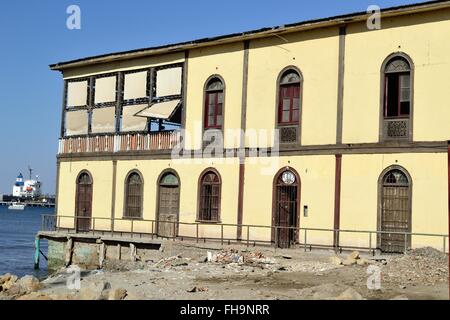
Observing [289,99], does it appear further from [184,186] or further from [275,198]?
[184,186]

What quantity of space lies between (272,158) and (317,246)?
3970mm

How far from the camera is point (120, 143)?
33.4 metres

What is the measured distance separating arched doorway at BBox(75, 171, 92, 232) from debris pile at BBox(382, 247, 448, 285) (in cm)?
1751

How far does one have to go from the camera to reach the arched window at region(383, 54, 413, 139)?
79.9 ft

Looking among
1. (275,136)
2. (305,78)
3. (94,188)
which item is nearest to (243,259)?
(275,136)

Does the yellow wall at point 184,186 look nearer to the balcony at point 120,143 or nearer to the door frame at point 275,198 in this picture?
the balcony at point 120,143

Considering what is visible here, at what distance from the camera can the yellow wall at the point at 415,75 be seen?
77.5 feet

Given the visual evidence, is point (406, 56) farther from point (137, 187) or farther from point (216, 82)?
point (137, 187)

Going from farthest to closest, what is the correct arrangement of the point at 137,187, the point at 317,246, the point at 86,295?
the point at 137,187
the point at 317,246
the point at 86,295

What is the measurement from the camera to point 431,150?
2364cm

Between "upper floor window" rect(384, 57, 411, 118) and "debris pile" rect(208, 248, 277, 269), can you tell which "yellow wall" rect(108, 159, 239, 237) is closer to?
"debris pile" rect(208, 248, 277, 269)

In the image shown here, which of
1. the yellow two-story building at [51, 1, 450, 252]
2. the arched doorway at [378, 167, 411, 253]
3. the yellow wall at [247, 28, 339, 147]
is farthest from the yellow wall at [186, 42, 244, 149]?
the arched doorway at [378, 167, 411, 253]

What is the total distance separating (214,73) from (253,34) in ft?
9.08
